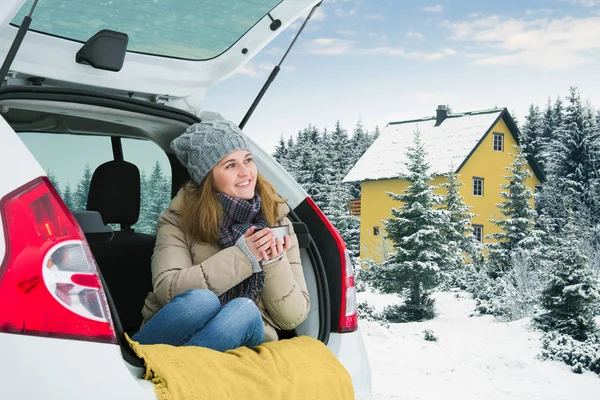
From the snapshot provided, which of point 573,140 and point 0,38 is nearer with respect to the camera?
point 0,38

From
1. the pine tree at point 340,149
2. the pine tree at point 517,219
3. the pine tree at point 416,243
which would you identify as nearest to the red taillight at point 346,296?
the pine tree at point 416,243

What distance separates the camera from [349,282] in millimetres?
2707

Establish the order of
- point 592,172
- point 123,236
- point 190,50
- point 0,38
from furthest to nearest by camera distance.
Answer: point 592,172 < point 123,236 < point 190,50 < point 0,38

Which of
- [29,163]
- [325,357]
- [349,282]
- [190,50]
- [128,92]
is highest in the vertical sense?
[190,50]

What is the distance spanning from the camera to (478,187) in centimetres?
3703

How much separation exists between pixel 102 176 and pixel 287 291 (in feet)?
3.92

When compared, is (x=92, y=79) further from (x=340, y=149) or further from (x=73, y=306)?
(x=340, y=149)

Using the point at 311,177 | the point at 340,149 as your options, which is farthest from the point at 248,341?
the point at 340,149

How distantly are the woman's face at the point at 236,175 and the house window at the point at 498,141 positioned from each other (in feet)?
120

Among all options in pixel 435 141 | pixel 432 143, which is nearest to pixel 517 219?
A: pixel 432 143

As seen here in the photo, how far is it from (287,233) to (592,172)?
36.0 m

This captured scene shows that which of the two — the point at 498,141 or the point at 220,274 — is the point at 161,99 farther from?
the point at 498,141

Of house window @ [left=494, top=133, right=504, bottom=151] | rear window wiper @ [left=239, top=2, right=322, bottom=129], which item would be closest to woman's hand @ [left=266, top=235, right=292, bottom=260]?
rear window wiper @ [left=239, top=2, right=322, bottom=129]

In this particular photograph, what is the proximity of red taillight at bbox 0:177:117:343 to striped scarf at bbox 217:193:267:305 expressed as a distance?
3.06 ft
